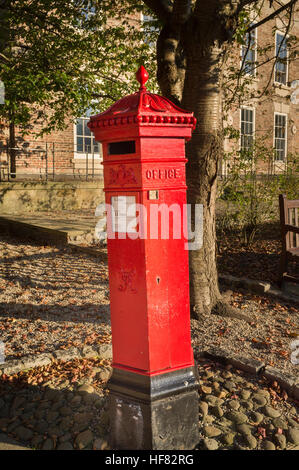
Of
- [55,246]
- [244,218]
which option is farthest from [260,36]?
[55,246]

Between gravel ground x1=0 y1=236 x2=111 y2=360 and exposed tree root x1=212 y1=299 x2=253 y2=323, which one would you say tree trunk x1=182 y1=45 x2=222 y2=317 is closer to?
exposed tree root x1=212 y1=299 x2=253 y2=323

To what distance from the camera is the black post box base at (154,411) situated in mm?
Result: 2508

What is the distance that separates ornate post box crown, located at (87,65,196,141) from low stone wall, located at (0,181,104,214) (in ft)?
28.3

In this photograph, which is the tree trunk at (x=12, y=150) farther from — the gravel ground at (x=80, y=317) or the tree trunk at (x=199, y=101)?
the tree trunk at (x=199, y=101)

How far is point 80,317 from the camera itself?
4883mm

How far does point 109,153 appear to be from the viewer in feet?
8.07

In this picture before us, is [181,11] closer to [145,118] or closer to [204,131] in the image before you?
[204,131]

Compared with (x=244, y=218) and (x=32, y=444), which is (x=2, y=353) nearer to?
(x=32, y=444)

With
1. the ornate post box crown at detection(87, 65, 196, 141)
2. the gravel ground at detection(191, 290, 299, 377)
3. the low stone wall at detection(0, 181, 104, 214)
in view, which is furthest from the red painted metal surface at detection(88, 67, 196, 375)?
the low stone wall at detection(0, 181, 104, 214)

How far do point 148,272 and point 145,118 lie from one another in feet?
2.76


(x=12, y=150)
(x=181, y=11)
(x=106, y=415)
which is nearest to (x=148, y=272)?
(x=106, y=415)

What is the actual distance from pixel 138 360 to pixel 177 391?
1.02 feet

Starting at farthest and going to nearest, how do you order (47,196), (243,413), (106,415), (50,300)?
1. (47,196)
2. (50,300)
3. (243,413)
4. (106,415)

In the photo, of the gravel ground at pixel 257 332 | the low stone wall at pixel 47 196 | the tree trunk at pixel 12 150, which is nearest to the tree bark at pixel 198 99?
the gravel ground at pixel 257 332
